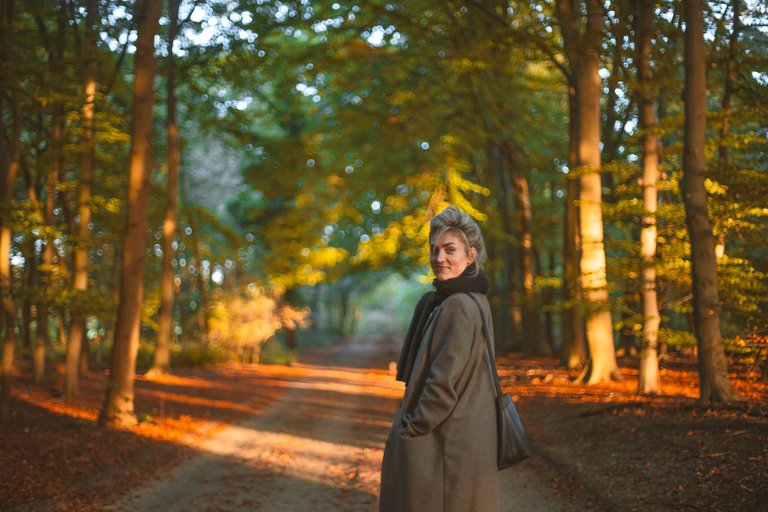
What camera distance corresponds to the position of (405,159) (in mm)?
22609

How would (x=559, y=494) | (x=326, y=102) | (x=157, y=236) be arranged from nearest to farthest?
(x=559, y=494)
(x=326, y=102)
(x=157, y=236)

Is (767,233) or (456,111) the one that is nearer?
(767,233)

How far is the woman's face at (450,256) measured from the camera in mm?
3480

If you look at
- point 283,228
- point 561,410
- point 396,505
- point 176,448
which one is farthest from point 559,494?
point 283,228

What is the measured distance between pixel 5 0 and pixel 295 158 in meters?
9.88

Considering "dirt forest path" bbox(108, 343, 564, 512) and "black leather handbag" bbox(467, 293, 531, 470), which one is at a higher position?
"black leather handbag" bbox(467, 293, 531, 470)

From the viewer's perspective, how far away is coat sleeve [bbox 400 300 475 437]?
10.5ft

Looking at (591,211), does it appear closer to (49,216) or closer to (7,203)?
(7,203)

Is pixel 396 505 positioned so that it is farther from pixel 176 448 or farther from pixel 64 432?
pixel 64 432

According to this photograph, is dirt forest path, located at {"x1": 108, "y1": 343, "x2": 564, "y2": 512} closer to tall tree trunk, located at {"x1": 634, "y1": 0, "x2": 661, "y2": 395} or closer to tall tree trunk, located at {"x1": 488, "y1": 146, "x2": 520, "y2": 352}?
tall tree trunk, located at {"x1": 634, "y1": 0, "x2": 661, "y2": 395}

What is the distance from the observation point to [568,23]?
38.3 ft

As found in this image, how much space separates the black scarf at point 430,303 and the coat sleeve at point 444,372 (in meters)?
0.13

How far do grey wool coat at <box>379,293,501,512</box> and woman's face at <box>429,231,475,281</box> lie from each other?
17 cm

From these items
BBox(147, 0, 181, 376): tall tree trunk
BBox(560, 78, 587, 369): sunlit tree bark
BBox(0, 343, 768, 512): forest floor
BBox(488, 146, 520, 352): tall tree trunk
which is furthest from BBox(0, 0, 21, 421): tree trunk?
BBox(488, 146, 520, 352): tall tree trunk
